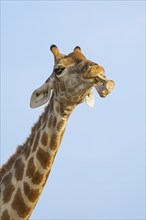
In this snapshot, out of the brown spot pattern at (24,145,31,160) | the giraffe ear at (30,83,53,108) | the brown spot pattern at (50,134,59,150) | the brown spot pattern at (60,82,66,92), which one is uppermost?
the giraffe ear at (30,83,53,108)

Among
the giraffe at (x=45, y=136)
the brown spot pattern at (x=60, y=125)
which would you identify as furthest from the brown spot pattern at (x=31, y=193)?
the brown spot pattern at (x=60, y=125)

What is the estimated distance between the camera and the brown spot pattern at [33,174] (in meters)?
12.9

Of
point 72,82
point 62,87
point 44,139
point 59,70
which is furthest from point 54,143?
point 59,70

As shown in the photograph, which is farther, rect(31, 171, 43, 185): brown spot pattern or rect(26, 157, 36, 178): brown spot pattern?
rect(26, 157, 36, 178): brown spot pattern

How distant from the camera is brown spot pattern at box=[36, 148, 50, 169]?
13.0 meters

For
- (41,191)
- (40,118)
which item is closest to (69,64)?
(40,118)

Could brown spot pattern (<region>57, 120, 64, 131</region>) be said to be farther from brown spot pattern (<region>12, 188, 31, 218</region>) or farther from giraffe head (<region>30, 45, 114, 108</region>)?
brown spot pattern (<region>12, 188, 31, 218</region>)

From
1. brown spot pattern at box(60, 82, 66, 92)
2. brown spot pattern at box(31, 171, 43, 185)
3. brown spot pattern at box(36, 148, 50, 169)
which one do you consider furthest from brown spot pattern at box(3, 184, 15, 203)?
brown spot pattern at box(60, 82, 66, 92)

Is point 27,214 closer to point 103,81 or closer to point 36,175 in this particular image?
point 36,175

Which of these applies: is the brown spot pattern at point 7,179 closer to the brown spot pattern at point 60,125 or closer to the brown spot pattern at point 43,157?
the brown spot pattern at point 43,157

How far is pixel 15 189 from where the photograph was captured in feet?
43.1

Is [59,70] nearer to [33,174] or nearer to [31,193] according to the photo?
[33,174]

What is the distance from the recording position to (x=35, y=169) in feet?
42.8

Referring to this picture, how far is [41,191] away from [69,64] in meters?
2.15
